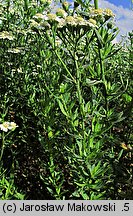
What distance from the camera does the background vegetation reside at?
1734mm

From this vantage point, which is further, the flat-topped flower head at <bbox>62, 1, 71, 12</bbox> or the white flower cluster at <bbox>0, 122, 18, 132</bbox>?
the white flower cluster at <bbox>0, 122, 18, 132</bbox>

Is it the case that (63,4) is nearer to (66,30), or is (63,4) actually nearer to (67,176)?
(66,30)

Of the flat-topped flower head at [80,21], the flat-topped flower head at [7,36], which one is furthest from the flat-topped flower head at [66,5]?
the flat-topped flower head at [7,36]

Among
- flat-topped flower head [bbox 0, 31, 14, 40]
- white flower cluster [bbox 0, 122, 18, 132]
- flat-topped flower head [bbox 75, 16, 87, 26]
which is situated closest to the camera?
flat-topped flower head [bbox 75, 16, 87, 26]

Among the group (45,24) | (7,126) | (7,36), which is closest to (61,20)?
(45,24)

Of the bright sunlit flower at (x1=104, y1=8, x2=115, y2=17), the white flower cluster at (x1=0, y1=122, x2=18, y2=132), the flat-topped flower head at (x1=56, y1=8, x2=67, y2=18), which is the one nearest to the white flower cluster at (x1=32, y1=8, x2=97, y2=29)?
the flat-topped flower head at (x1=56, y1=8, x2=67, y2=18)

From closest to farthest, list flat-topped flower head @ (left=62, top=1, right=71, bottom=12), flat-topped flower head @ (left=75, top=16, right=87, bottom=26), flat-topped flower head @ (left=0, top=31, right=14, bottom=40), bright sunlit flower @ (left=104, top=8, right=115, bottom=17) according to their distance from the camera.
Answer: flat-topped flower head @ (left=75, top=16, right=87, bottom=26) → bright sunlit flower @ (left=104, top=8, right=115, bottom=17) → flat-topped flower head @ (left=62, top=1, right=71, bottom=12) → flat-topped flower head @ (left=0, top=31, right=14, bottom=40)

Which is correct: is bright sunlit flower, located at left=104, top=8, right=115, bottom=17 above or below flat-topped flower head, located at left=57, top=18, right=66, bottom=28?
above

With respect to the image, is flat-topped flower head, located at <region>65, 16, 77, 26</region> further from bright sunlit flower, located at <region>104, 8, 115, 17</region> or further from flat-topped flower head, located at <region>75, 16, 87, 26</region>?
bright sunlit flower, located at <region>104, 8, 115, 17</region>

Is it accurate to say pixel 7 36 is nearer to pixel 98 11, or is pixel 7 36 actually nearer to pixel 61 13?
pixel 61 13

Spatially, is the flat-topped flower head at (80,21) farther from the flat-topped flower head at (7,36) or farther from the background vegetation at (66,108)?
the flat-topped flower head at (7,36)

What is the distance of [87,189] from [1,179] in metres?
0.46

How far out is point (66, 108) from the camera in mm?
1778

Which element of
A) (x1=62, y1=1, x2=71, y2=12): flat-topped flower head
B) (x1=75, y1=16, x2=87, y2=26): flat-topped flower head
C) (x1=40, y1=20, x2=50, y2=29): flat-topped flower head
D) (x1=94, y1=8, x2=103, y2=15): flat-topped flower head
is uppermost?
(x1=62, y1=1, x2=71, y2=12): flat-topped flower head
